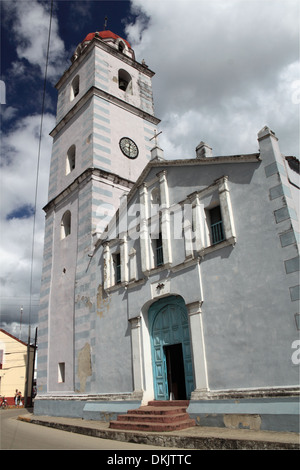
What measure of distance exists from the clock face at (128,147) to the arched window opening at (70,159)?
306 centimetres

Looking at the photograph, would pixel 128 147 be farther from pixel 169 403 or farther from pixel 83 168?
pixel 169 403

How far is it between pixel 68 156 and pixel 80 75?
17.8 feet

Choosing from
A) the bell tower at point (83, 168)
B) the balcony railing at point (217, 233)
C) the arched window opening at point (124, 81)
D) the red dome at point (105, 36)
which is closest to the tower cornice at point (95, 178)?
the bell tower at point (83, 168)

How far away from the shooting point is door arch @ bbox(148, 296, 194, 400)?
1231cm

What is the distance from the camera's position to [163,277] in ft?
42.7

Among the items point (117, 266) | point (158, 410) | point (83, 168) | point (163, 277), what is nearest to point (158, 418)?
point (158, 410)

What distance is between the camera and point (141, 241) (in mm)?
14102

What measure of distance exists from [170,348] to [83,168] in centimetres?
1079

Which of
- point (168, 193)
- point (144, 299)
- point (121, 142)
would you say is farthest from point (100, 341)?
point (121, 142)

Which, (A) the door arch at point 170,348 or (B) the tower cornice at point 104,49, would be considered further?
(B) the tower cornice at point 104,49

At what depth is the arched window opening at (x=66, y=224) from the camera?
2017 centimetres

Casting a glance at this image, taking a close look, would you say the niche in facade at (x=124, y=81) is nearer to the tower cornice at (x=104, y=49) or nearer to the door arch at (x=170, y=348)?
the tower cornice at (x=104, y=49)

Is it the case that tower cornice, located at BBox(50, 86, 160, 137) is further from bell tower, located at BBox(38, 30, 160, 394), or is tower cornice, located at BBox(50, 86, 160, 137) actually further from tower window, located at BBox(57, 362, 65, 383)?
tower window, located at BBox(57, 362, 65, 383)

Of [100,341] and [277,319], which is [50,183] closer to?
[100,341]
